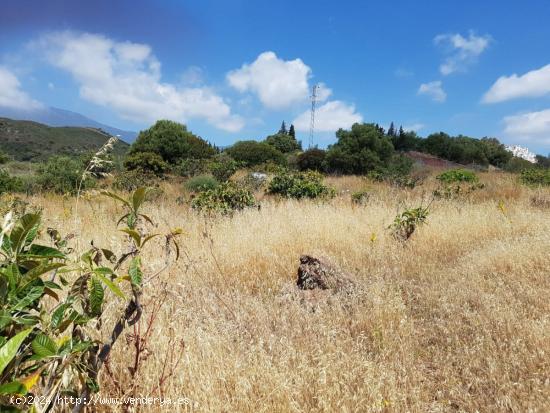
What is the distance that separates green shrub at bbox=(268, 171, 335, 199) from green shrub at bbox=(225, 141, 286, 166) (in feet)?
38.9

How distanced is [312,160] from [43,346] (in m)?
22.6

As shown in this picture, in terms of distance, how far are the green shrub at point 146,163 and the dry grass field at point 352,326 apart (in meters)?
12.8

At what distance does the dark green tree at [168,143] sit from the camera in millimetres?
19906

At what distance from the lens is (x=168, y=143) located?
20.2 meters

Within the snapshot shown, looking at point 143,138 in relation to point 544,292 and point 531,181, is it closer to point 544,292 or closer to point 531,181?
point 531,181

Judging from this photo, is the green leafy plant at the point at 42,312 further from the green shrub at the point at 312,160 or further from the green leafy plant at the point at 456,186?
the green shrub at the point at 312,160

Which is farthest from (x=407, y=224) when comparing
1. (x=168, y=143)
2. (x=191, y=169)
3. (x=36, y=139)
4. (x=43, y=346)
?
(x=36, y=139)

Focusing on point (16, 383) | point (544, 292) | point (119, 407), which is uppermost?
point (16, 383)

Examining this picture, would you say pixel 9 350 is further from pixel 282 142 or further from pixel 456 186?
pixel 282 142

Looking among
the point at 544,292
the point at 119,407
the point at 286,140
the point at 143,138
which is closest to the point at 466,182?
the point at 544,292

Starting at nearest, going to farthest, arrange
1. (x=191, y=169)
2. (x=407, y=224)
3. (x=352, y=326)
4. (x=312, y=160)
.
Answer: (x=352, y=326) → (x=407, y=224) → (x=191, y=169) → (x=312, y=160)

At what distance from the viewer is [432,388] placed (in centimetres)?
217

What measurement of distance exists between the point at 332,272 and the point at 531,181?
10.3 metres

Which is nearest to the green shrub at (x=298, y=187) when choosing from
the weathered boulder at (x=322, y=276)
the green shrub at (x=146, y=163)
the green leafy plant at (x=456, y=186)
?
the green leafy plant at (x=456, y=186)
